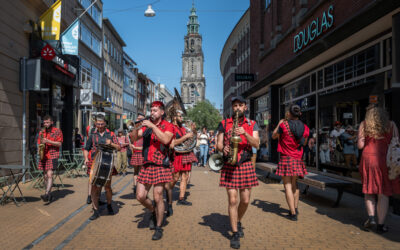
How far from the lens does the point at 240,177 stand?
179 inches

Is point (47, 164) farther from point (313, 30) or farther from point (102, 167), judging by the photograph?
point (313, 30)

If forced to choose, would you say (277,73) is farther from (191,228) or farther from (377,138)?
(191,228)

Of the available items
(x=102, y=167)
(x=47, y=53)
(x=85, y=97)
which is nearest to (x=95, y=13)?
(x=85, y=97)

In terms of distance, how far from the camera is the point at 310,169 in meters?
12.1

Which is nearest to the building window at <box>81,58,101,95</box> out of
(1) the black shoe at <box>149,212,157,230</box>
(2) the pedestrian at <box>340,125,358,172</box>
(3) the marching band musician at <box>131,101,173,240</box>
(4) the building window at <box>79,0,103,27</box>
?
(4) the building window at <box>79,0,103,27</box>

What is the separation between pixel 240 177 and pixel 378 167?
7.38 feet

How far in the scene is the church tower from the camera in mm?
136625

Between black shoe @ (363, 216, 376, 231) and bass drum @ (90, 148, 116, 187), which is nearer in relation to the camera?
black shoe @ (363, 216, 376, 231)

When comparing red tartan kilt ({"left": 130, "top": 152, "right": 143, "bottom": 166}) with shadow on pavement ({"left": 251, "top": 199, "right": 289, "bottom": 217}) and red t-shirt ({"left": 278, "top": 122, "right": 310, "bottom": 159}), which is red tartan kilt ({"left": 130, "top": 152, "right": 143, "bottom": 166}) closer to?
shadow on pavement ({"left": 251, "top": 199, "right": 289, "bottom": 217})

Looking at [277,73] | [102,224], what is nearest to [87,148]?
[102,224]

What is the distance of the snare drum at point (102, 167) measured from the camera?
571 cm

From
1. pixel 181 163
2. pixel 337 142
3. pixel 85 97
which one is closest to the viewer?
pixel 181 163

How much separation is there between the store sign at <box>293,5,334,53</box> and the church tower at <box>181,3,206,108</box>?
403 feet

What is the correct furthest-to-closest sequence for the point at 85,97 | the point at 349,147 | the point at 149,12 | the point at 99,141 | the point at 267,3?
the point at 149,12 → the point at 85,97 → the point at 267,3 → the point at 349,147 → the point at 99,141
